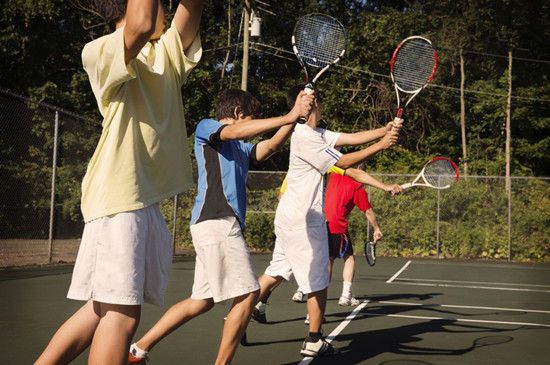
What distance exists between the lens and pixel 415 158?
25938mm

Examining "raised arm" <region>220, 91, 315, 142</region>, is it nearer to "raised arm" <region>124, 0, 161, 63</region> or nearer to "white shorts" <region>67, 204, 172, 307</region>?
"white shorts" <region>67, 204, 172, 307</region>

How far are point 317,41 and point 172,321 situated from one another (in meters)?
2.70

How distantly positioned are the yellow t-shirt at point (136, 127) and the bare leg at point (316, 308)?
2.48 m

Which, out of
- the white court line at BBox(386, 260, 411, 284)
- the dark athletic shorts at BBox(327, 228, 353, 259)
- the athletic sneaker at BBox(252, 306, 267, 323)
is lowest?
the white court line at BBox(386, 260, 411, 284)

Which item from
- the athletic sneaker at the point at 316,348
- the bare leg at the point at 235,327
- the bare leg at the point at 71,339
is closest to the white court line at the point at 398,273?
the athletic sneaker at the point at 316,348

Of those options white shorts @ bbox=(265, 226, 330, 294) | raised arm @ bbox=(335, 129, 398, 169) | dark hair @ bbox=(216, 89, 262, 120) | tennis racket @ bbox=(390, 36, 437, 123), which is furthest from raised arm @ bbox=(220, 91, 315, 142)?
tennis racket @ bbox=(390, 36, 437, 123)

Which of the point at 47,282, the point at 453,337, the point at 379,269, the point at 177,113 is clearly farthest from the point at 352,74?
the point at 177,113

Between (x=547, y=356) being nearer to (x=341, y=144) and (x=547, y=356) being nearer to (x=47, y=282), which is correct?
(x=341, y=144)

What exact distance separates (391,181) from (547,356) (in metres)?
13.7

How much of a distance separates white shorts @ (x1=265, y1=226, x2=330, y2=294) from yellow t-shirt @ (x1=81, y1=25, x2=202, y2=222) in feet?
7.96

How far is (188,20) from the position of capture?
2.63 m

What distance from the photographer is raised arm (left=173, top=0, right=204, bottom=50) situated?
2.61m

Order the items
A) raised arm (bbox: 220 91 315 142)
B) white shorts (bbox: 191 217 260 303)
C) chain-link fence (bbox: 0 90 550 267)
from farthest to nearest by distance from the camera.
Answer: chain-link fence (bbox: 0 90 550 267), white shorts (bbox: 191 217 260 303), raised arm (bbox: 220 91 315 142)

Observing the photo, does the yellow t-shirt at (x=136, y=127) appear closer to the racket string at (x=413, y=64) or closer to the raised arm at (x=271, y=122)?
the raised arm at (x=271, y=122)
